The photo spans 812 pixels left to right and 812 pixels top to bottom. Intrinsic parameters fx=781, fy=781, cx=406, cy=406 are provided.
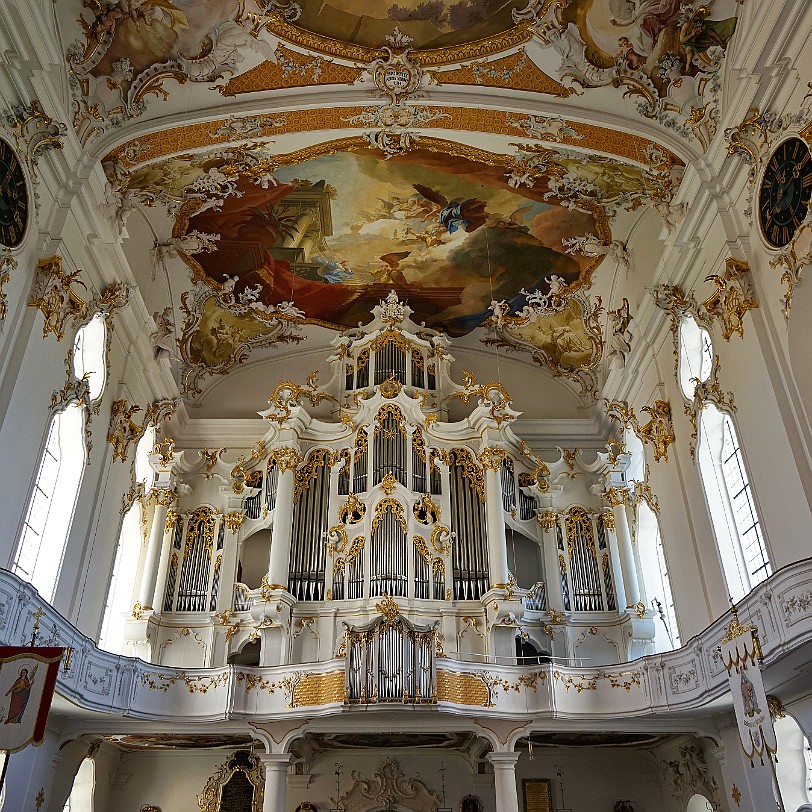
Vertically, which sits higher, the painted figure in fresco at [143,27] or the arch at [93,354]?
the painted figure in fresco at [143,27]

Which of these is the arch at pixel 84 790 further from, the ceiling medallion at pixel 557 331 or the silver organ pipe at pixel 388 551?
the ceiling medallion at pixel 557 331

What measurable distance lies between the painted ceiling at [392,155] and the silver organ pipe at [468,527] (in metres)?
4.42

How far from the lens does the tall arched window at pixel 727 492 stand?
12758 mm

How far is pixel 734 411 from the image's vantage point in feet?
40.9

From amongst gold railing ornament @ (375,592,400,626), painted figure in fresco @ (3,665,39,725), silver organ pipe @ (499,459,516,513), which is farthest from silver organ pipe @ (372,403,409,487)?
painted figure in fresco @ (3,665,39,725)

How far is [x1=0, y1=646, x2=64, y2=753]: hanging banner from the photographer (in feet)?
30.9

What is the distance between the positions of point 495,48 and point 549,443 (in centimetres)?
1001

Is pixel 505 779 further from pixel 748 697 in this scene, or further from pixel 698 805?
pixel 748 697

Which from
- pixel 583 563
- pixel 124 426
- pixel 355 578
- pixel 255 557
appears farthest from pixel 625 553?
pixel 124 426

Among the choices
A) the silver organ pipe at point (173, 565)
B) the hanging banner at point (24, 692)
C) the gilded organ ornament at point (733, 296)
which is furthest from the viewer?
the silver organ pipe at point (173, 565)

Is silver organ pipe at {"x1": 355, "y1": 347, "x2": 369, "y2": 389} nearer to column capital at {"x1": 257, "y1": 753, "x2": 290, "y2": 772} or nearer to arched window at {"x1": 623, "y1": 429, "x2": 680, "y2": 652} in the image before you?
arched window at {"x1": 623, "y1": 429, "x2": 680, "y2": 652}

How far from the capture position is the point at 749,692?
10461mm

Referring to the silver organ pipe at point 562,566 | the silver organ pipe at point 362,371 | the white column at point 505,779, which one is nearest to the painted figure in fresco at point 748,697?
the white column at point 505,779

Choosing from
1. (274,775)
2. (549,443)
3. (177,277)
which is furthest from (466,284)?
(274,775)
